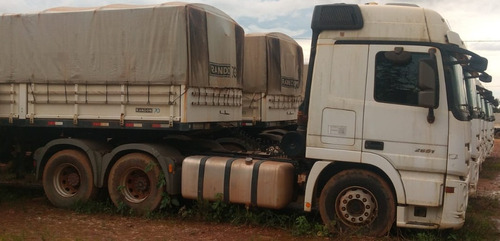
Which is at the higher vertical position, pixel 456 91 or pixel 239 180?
pixel 456 91

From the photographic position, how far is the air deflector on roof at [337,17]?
6.20 metres

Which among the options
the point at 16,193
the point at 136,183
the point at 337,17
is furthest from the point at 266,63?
the point at 16,193

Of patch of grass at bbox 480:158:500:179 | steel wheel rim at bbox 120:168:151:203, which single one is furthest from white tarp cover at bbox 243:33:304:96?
patch of grass at bbox 480:158:500:179

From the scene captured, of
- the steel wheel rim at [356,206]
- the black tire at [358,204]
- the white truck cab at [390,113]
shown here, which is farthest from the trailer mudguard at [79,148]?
the steel wheel rim at [356,206]

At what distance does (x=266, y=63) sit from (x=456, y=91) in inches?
220

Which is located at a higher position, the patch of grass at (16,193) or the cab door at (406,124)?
the cab door at (406,124)

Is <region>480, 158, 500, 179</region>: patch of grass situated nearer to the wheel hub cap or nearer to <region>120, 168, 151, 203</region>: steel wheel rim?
the wheel hub cap

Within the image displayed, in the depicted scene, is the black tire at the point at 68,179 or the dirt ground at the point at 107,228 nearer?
the dirt ground at the point at 107,228

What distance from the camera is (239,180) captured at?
6824 millimetres

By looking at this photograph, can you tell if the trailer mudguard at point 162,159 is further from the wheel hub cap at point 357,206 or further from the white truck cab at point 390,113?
the wheel hub cap at point 357,206

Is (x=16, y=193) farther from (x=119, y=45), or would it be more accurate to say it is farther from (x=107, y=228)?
(x=119, y=45)

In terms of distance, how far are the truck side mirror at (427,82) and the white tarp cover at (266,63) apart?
5.47m

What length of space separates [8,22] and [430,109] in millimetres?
6738

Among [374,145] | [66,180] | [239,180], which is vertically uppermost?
[374,145]
